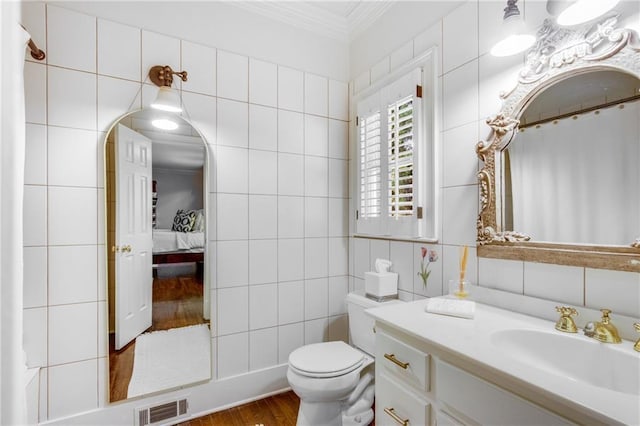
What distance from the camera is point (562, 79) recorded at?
1.10 meters

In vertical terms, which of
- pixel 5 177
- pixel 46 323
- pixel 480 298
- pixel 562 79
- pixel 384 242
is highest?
pixel 562 79

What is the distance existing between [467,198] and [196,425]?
1.88m

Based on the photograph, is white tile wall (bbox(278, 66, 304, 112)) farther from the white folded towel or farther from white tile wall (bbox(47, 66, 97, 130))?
the white folded towel

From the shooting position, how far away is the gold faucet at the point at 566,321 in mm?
991

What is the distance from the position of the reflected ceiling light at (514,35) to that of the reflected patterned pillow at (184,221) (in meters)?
1.73

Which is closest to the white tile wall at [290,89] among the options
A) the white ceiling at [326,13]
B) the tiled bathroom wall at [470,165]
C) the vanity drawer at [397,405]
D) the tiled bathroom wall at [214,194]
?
the tiled bathroom wall at [214,194]

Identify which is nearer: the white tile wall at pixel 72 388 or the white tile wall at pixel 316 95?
the white tile wall at pixel 72 388

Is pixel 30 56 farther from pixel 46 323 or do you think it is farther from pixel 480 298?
pixel 480 298

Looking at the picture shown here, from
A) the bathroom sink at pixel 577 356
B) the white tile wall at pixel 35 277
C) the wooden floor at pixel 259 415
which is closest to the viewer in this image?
the bathroom sink at pixel 577 356

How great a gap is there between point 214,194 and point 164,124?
478 millimetres

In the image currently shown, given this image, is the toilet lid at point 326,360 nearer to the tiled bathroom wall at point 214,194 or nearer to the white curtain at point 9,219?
the tiled bathroom wall at point 214,194

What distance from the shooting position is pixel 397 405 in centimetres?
110

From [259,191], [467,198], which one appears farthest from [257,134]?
[467,198]

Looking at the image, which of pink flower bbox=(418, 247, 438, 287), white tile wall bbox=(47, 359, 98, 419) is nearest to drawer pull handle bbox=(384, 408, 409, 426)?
pink flower bbox=(418, 247, 438, 287)
